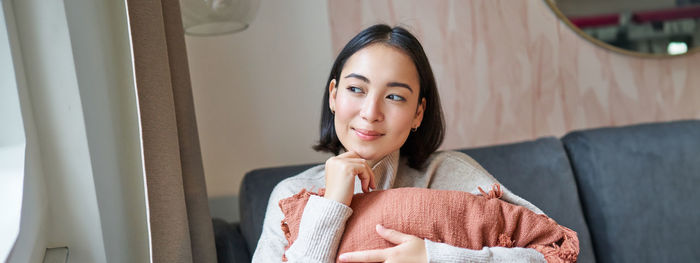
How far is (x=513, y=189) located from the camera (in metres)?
1.51

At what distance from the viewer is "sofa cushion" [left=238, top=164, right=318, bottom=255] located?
1.44m

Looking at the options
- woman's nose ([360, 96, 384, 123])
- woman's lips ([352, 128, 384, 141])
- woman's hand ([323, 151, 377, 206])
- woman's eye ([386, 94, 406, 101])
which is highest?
woman's eye ([386, 94, 406, 101])

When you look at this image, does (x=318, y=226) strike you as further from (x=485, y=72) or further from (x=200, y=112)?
(x=485, y=72)

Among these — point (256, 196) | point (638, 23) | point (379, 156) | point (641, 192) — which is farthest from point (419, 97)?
point (638, 23)

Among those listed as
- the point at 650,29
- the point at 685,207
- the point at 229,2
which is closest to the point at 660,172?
the point at 685,207

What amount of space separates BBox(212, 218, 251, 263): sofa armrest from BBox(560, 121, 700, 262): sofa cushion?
0.99 meters

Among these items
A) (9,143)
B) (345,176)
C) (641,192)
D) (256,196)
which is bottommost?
(641,192)

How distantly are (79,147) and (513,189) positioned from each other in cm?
108

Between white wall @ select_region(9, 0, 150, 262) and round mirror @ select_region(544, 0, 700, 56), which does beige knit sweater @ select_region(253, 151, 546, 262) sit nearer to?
white wall @ select_region(9, 0, 150, 262)

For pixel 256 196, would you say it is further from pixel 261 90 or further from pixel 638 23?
pixel 638 23

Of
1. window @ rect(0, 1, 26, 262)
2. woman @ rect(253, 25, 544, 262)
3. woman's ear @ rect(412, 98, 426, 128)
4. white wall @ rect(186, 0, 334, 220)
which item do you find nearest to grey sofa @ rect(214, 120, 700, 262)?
white wall @ rect(186, 0, 334, 220)

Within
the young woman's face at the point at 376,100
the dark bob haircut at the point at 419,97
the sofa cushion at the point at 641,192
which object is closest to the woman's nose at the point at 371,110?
the young woman's face at the point at 376,100

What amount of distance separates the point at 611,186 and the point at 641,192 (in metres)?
0.09

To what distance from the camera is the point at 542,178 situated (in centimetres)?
155
